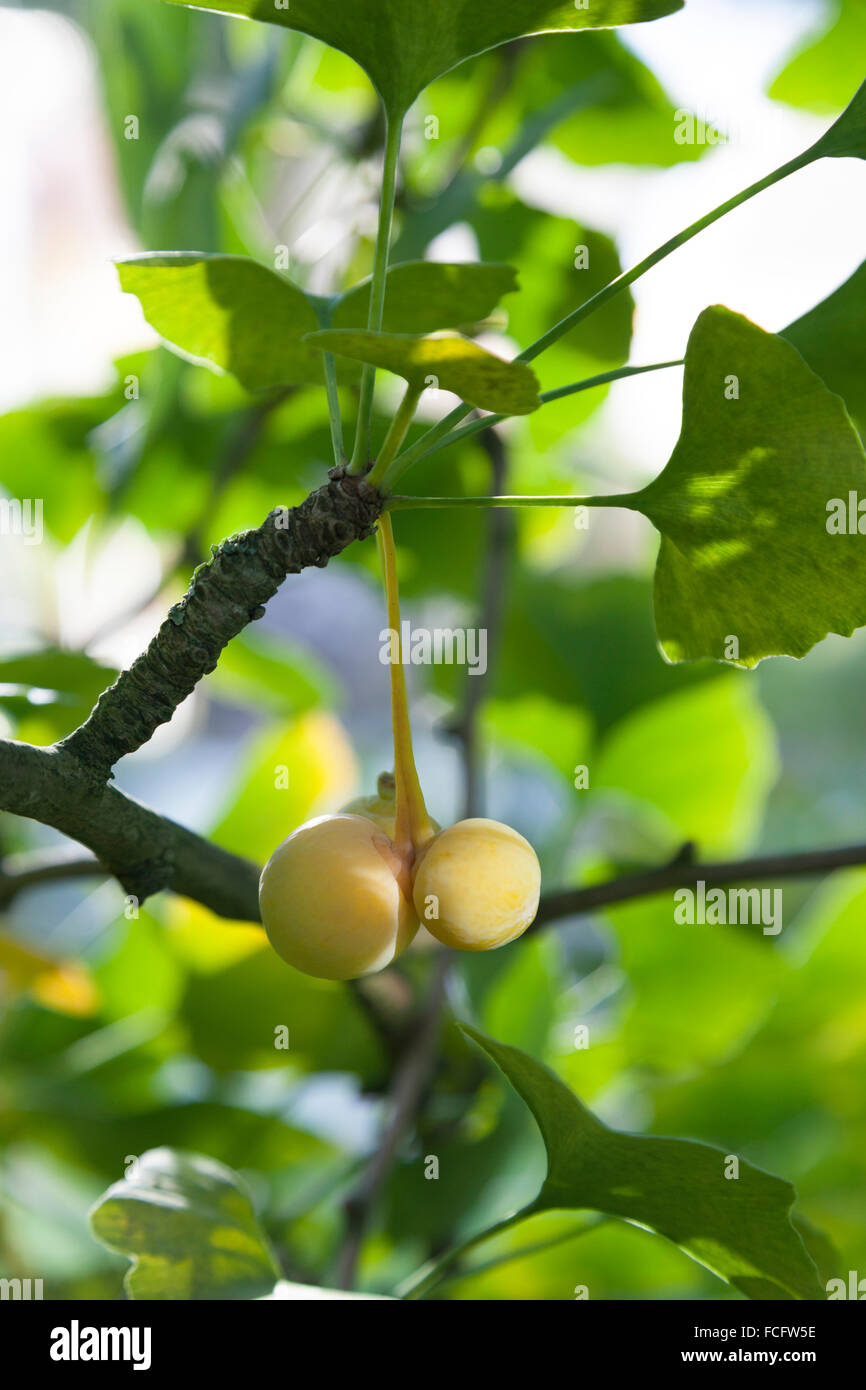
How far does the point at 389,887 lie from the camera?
140 millimetres

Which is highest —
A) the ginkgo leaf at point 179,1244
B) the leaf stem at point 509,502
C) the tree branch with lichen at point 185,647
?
the leaf stem at point 509,502

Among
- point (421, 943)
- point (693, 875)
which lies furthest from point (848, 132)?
point (421, 943)

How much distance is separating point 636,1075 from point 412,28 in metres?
0.34

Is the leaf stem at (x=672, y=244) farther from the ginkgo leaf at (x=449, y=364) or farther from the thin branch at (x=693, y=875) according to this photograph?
the thin branch at (x=693, y=875)

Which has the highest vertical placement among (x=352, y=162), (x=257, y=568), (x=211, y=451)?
(x=352, y=162)

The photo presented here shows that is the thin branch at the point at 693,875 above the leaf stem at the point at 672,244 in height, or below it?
below

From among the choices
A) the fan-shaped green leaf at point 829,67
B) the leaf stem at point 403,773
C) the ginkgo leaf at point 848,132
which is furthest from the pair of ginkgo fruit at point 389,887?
the fan-shaped green leaf at point 829,67

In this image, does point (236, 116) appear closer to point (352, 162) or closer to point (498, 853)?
point (352, 162)

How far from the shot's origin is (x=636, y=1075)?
0.39 m

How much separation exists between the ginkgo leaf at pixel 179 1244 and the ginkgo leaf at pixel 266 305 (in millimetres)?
145

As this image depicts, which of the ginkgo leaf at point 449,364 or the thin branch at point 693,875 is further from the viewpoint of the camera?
the thin branch at point 693,875

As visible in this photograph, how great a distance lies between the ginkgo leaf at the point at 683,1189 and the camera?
0.57 ft

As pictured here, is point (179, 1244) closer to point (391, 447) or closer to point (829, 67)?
point (391, 447)
